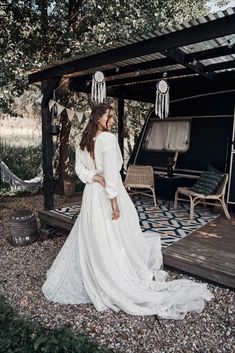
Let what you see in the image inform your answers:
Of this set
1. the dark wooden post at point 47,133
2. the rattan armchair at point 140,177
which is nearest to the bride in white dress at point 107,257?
the dark wooden post at point 47,133

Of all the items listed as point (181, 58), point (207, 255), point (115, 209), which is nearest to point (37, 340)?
point (115, 209)

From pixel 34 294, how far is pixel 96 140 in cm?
149

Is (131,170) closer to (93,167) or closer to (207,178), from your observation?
(207,178)

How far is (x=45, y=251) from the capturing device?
3656mm

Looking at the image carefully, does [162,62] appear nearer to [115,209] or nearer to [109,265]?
[115,209]

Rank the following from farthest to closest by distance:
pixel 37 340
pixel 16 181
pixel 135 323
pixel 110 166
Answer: pixel 16 181 → pixel 110 166 → pixel 135 323 → pixel 37 340

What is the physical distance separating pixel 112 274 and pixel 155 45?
2.14 m

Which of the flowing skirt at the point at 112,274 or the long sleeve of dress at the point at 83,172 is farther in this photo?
the long sleeve of dress at the point at 83,172

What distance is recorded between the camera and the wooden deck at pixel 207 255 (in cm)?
262

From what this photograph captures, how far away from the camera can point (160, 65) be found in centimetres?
378

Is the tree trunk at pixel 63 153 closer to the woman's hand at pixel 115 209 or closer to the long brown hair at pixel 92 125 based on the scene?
the long brown hair at pixel 92 125

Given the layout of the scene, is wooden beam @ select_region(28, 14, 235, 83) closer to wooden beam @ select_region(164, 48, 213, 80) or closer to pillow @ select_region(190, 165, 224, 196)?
wooden beam @ select_region(164, 48, 213, 80)

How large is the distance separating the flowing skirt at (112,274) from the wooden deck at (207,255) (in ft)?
0.52

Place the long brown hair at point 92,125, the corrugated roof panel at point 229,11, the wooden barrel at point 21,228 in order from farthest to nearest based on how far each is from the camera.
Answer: the wooden barrel at point 21,228 < the long brown hair at point 92,125 < the corrugated roof panel at point 229,11
